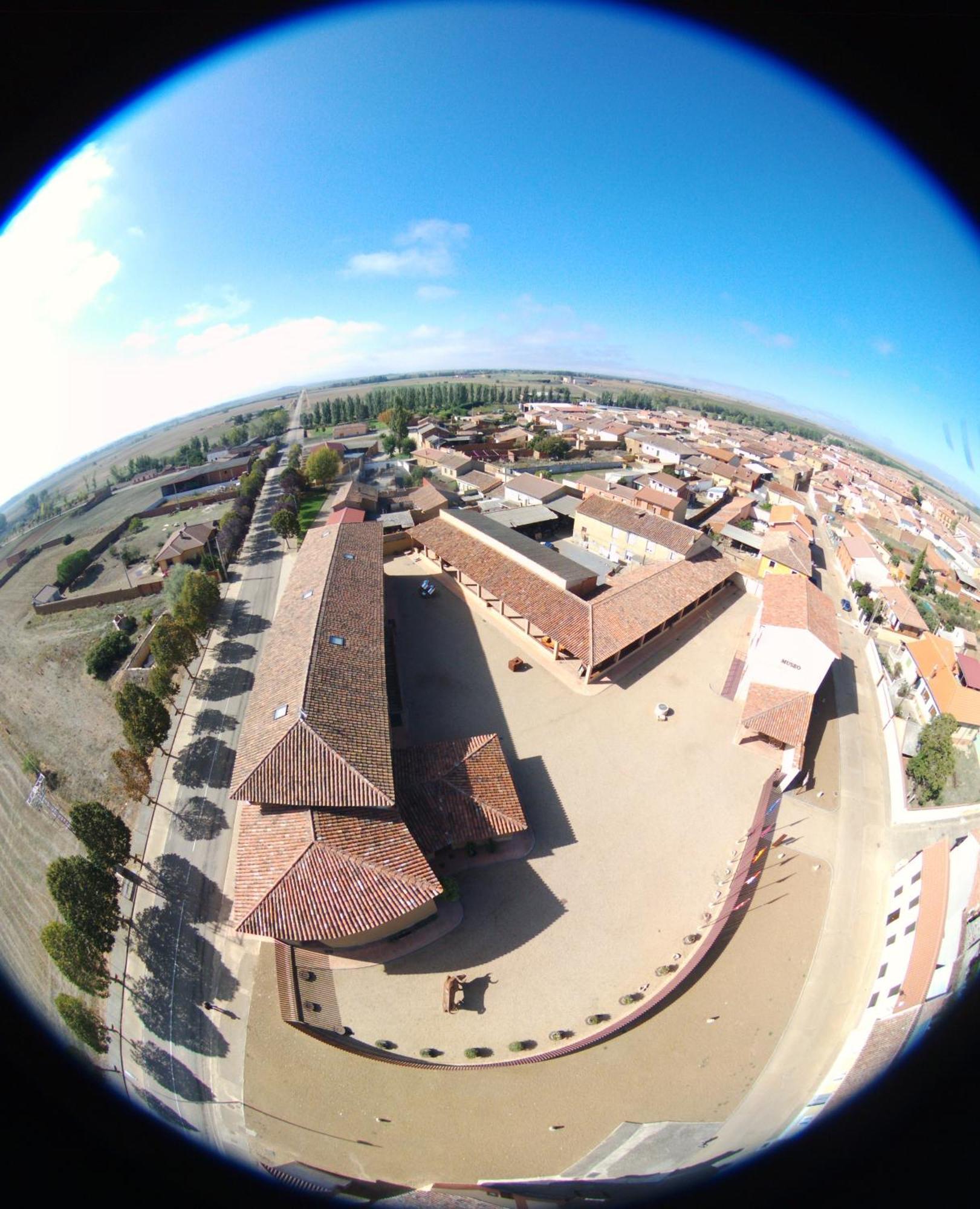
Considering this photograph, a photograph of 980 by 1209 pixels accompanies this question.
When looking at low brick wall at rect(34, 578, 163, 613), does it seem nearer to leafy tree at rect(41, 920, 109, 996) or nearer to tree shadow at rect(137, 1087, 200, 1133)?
leafy tree at rect(41, 920, 109, 996)

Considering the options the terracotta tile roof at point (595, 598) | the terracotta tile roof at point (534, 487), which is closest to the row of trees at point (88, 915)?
the terracotta tile roof at point (595, 598)

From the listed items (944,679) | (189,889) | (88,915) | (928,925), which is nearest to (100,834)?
(88,915)

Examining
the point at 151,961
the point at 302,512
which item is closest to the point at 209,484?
the point at 302,512

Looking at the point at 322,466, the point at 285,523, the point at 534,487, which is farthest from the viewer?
the point at 322,466

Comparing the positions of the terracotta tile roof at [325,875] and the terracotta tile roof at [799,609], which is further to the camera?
the terracotta tile roof at [799,609]

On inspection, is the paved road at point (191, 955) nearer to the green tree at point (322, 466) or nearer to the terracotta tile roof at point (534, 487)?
the terracotta tile roof at point (534, 487)

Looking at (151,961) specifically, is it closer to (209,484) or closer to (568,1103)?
(568,1103)

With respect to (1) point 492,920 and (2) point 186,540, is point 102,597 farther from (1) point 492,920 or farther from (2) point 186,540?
(1) point 492,920
